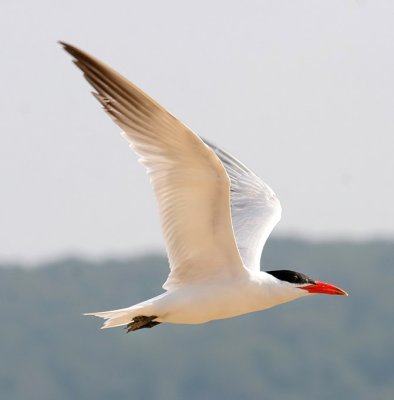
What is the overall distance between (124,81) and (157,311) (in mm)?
1806

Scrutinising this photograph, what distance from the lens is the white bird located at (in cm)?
935

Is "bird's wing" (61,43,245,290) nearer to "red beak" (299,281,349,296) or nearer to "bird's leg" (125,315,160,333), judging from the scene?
"bird's leg" (125,315,160,333)

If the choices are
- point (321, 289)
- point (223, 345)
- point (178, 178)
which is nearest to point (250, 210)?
point (321, 289)

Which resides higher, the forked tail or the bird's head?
the bird's head

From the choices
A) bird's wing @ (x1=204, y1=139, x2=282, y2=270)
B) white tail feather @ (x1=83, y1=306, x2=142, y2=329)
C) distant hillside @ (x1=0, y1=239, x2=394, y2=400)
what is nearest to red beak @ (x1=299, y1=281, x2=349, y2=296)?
bird's wing @ (x1=204, y1=139, x2=282, y2=270)

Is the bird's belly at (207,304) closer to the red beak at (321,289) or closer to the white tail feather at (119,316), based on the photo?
the white tail feather at (119,316)

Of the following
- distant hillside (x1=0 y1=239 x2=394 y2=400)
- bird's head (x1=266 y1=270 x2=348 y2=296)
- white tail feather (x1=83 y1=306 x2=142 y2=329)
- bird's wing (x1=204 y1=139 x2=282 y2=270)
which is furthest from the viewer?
distant hillside (x1=0 y1=239 x2=394 y2=400)

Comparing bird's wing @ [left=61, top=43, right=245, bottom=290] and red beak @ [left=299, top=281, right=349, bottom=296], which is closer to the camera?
bird's wing @ [left=61, top=43, right=245, bottom=290]

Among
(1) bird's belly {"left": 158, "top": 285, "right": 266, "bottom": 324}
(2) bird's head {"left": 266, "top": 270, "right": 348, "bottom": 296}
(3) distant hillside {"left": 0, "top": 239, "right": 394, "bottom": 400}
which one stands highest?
(2) bird's head {"left": 266, "top": 270, "right": 348, "bottom": 296}

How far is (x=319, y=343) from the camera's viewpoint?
9894 cm

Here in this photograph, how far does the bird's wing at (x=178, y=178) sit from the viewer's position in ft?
30.4

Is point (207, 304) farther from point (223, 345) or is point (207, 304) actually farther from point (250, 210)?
point (223, 345)

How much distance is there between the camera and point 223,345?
97812 millimetres

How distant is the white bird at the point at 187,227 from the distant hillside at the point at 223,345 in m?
76.0
